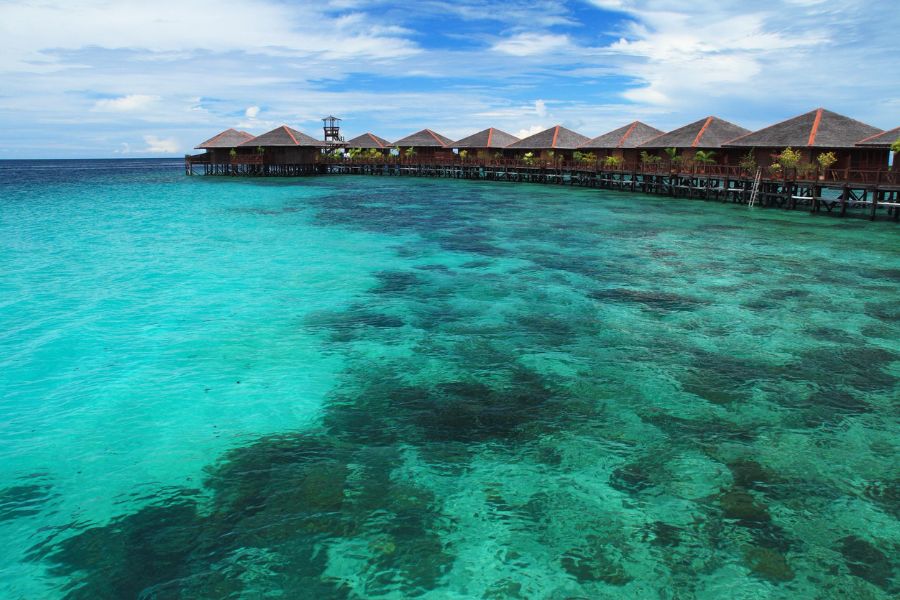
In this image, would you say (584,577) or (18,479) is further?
(18,479)

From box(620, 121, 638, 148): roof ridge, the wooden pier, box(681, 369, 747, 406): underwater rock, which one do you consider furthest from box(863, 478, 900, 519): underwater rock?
box(620, 121, 638, 148): roof ridge

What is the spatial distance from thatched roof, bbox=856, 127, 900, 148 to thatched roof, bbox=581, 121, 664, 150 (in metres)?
19.5

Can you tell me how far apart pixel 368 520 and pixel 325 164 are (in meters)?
73.2

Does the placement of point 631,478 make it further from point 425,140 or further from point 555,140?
point 425,140

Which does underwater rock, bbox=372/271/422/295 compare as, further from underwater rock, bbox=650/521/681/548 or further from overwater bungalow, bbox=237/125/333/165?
overwater bungalow, bbox=237/125/333/165

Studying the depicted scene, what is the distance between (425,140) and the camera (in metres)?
70.4

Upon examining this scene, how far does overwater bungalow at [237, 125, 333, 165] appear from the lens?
2670 inches

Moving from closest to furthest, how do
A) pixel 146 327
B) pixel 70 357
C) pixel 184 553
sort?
pixel 184 553
pixel 70 357
pixel 146 327

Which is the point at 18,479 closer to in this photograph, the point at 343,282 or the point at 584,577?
the point at 584,577

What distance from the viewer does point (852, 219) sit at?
3231cm

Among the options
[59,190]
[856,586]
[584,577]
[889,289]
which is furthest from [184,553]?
[59,190]

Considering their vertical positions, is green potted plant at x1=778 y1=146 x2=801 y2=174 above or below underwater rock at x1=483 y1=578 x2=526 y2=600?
above

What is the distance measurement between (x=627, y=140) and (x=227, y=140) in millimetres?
47011

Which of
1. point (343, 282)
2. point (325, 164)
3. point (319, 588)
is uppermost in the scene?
point (325, 164)
